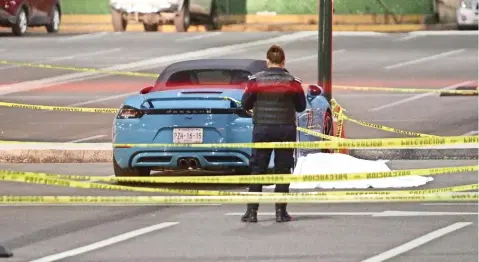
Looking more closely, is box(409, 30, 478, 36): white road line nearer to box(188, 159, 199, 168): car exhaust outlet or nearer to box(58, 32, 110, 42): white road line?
box(58, 32, 110, 42): white road line

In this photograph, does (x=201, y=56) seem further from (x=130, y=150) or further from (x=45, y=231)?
(x=45, y=231)

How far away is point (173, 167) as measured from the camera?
652 inches

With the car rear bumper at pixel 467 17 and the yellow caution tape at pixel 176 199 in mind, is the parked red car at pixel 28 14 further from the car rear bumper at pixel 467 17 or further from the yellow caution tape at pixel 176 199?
the yellow caution tape at pixel 176 199

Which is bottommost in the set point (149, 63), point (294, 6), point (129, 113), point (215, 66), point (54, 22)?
point (129, 113)

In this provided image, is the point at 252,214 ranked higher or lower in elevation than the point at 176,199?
lower

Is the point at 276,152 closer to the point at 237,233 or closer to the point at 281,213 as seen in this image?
the point at 281,213

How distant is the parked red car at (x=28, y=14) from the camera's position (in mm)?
39094

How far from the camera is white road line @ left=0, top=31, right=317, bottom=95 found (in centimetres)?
2995

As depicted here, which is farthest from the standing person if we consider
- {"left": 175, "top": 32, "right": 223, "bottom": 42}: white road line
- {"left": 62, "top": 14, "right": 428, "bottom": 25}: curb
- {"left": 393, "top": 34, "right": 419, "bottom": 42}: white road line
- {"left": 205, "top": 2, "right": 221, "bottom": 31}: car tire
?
{"left": 62, "top": 14, "right": 428, "bottom": 25}: curb

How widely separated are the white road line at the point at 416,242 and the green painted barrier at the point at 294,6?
32371 mm

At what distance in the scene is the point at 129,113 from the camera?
1672 centimetres

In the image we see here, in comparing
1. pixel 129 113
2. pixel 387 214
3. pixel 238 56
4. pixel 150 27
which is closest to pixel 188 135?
pixel 129 113

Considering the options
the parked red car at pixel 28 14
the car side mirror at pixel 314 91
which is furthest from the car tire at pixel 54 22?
the car side mirror at pixel 314 91

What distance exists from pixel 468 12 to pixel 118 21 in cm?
858
